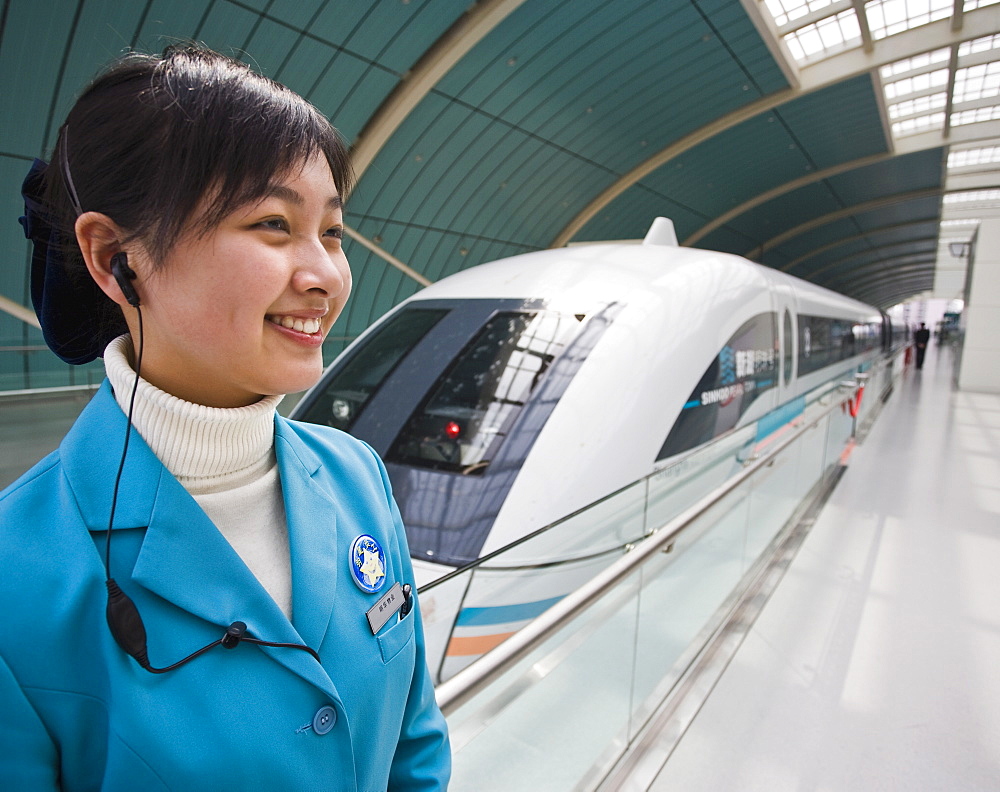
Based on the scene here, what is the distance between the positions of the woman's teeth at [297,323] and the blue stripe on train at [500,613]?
5.12 feet

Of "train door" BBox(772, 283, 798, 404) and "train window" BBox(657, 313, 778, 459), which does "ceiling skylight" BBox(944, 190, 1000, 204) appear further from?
"train window" BBox(657, 313, 778, 459)

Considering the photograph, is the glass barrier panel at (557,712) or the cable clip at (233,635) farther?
the glass barrier panel at (557,712)

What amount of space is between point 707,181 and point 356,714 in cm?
2260

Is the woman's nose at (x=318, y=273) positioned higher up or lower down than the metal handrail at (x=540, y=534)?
higher up

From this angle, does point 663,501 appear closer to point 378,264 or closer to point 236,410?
point 236,410

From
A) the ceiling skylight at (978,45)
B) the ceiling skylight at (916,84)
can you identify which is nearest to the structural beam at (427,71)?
the ceiling skylight at (978,45)

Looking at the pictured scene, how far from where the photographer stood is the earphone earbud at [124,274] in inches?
29.8

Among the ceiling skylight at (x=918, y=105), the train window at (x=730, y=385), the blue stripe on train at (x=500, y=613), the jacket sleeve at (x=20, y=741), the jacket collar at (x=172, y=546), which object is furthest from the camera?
the ceiling skylight at (x=918, y=105)

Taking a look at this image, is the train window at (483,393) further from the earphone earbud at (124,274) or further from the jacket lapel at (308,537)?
the earphone earbud at (124,274)

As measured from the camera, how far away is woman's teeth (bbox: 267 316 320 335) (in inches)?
32.8

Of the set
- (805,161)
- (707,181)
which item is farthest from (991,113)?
(707,181)

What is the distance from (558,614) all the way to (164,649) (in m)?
1.27

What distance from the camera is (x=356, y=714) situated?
0.87 metres

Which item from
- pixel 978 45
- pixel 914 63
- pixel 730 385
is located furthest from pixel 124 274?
pixel 914 63
